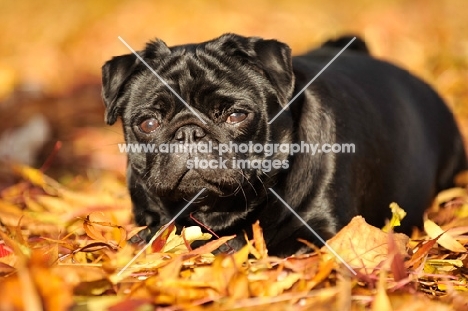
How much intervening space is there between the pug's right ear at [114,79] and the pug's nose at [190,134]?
0.49 meters

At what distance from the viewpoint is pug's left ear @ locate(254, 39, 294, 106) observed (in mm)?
3463

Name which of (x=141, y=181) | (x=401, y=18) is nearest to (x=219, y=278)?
(x=141, y=181)

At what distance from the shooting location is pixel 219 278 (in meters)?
2.64

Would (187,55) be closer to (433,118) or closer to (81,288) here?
(81,288)

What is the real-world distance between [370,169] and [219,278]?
154cm

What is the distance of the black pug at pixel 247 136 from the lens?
3.46 meters

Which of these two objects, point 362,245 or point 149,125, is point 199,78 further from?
point 362,245

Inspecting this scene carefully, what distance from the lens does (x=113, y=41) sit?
10.7 meters

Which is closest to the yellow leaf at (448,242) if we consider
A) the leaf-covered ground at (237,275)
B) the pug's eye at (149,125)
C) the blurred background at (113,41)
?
the leaf-covered ground at (237,275)

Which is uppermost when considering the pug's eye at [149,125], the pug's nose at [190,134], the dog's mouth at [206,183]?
the pug's eye at [149,125]

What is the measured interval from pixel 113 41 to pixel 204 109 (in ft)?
24.6

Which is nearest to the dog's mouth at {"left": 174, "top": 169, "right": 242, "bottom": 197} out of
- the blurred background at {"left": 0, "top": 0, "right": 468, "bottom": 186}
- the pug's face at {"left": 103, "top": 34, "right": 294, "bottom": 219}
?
the pug's face at {"left": 103, "top": 34, "right": 294, "bottom": 219}

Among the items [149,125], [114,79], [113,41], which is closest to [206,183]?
[149,125]

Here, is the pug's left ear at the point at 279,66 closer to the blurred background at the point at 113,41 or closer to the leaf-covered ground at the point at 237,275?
the leaf-covered ground at the point at 237,275
